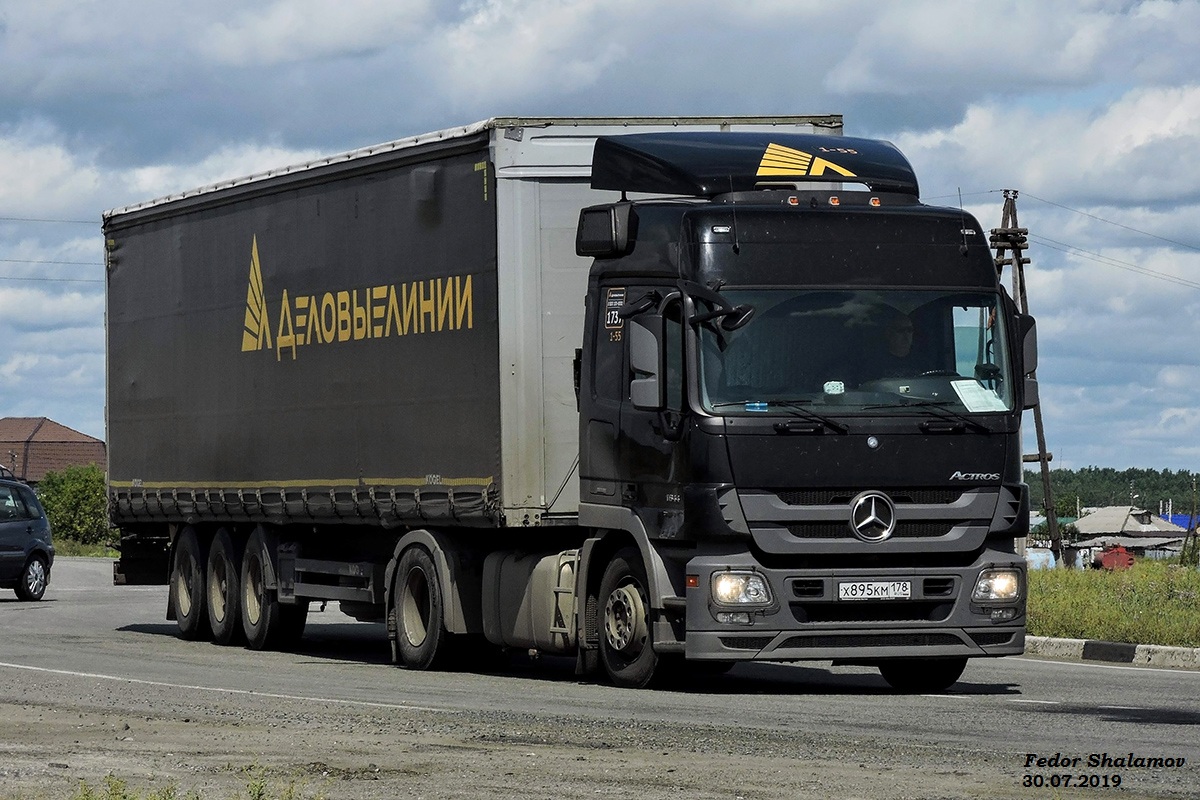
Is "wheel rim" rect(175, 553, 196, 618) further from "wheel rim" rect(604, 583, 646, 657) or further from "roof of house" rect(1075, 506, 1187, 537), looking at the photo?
"roof of house" rect(1075, 506, 1187, 537)

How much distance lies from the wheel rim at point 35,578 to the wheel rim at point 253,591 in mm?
11960

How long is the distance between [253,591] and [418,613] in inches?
147

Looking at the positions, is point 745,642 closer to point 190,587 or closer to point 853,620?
point 853,620

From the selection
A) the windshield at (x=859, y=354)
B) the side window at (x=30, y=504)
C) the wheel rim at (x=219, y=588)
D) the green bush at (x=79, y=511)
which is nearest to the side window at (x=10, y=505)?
the side window at (x=30, y=504)

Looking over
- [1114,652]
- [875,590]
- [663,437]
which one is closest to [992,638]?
[875,590]

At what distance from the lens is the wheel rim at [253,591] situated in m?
20.0

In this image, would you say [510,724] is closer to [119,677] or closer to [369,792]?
[369,792]

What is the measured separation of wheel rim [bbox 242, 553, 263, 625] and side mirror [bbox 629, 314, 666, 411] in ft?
24.5

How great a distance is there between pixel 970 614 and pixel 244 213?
910 centimetres

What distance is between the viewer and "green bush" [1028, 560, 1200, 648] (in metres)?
18.5

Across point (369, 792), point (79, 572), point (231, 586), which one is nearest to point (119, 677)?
point (231, 586)

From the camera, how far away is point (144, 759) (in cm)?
995

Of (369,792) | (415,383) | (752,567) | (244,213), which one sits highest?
(244,213)

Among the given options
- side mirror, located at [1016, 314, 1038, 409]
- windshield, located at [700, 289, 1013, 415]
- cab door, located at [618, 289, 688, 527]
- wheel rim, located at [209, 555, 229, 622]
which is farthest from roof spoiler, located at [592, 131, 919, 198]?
wheel rim, located at [209, 555, 229, 622]
